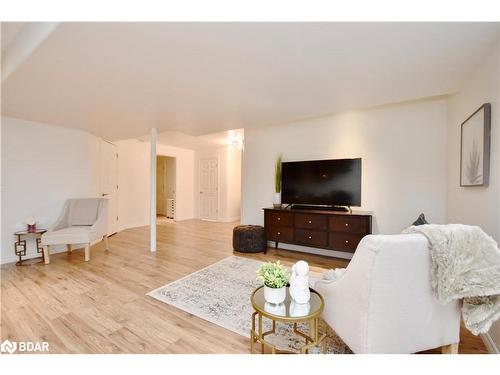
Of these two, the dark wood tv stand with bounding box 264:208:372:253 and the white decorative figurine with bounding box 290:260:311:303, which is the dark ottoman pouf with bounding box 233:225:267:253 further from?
the white decorative figurine with bounding box 290:260:311:303

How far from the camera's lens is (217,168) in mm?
7102

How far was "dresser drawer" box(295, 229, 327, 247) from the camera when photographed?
3252 mm

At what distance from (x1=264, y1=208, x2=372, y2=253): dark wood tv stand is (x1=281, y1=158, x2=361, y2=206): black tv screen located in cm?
22

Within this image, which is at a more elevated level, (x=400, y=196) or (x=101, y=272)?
(x=400, y=196)

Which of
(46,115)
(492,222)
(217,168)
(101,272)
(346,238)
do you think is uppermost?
(46,115)

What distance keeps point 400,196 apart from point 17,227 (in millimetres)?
5813

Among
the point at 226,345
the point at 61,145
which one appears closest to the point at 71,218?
the point at 61,145

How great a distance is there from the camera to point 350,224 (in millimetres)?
3045

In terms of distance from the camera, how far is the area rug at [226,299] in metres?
1.67

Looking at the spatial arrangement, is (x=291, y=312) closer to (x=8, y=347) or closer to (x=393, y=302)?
(x=393, y=302)
